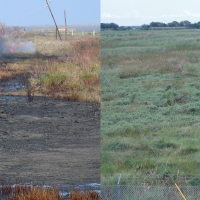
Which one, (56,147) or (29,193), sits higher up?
(56,147)

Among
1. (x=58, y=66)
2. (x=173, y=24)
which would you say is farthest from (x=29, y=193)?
(x=173, y=24)

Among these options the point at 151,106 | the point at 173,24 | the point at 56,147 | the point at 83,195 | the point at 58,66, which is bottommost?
the point at 151,106

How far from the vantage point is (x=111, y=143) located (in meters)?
10.7

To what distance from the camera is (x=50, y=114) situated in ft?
17.8

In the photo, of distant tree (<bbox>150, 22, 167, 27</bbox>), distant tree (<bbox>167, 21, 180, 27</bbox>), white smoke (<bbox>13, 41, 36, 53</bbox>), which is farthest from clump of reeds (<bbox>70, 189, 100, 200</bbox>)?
distant tree (<bbox>167, 21, 180, 27</bbox>)

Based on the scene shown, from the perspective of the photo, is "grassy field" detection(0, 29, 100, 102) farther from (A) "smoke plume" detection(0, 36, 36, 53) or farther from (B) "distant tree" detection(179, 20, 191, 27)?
(B) "distant tree" detection(179, 20, 191, 27)

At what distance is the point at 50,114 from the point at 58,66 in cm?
44

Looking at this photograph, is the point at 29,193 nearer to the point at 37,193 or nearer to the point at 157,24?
the point at 37,193

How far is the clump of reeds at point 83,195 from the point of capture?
16.7 ft

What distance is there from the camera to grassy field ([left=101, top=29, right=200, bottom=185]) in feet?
31.8

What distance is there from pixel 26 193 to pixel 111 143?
18.5ft

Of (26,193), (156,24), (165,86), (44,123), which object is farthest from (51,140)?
(156,24)

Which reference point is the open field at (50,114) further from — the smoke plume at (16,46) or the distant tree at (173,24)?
the distant tree at (173,24)

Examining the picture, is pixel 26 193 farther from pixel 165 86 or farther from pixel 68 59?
pixel 165 86
